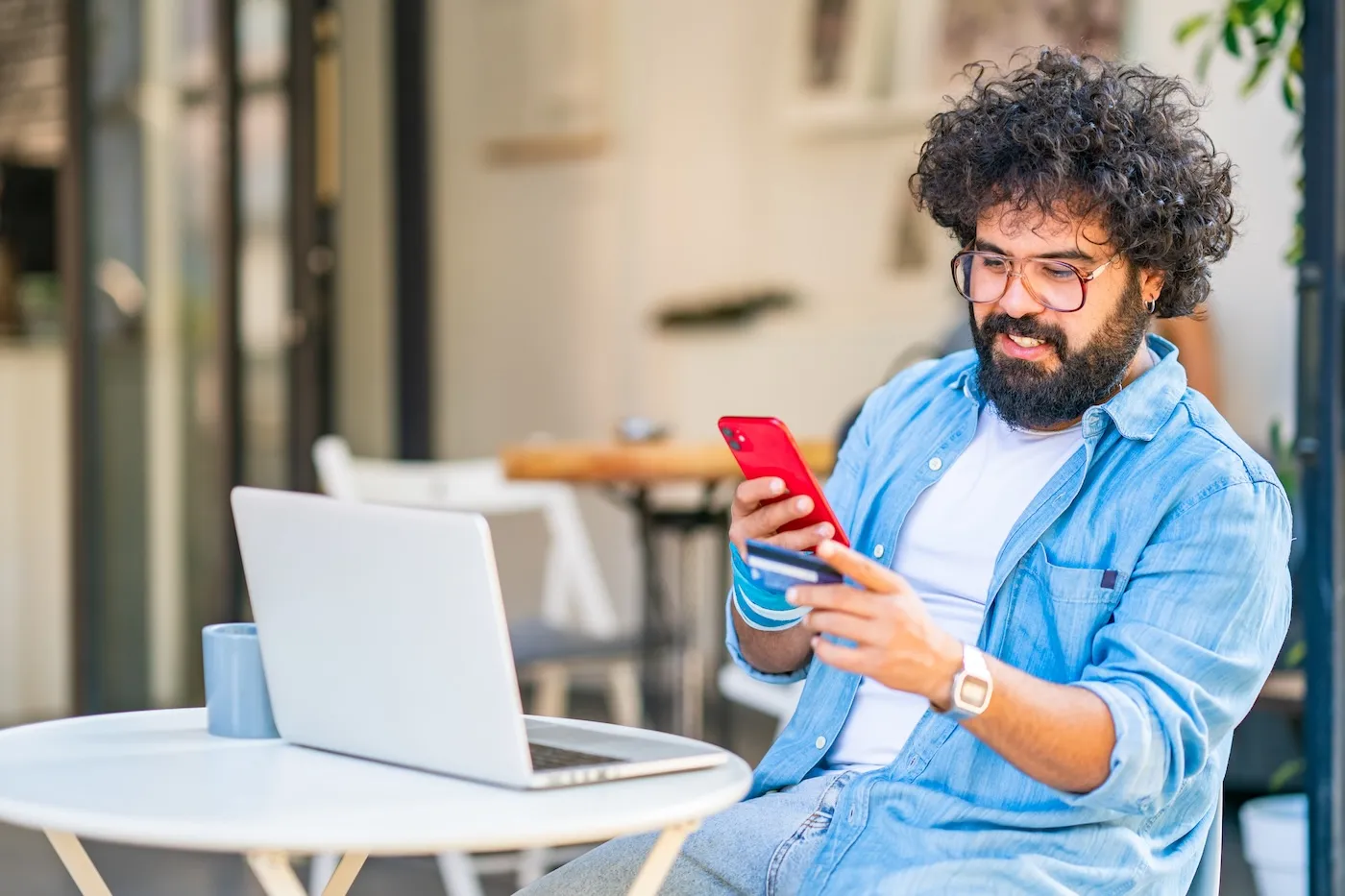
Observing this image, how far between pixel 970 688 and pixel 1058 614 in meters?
0.27

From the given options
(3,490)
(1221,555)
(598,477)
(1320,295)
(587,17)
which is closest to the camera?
(1221,555)

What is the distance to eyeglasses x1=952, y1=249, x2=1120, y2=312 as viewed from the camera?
1.58 metres

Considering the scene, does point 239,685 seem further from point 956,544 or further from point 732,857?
point 956,544

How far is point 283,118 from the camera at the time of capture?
16.2ft

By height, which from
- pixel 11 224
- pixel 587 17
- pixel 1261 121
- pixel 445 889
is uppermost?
pixel 587 17

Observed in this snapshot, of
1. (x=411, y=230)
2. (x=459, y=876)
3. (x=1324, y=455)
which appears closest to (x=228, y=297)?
(x=411, y=230)

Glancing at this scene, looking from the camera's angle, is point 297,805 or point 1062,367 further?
point 1062,367

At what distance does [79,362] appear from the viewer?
4316 mm

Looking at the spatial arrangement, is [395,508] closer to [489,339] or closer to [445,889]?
[445,889]

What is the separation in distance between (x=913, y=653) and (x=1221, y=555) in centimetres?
35

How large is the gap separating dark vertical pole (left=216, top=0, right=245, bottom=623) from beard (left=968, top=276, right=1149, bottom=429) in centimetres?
339

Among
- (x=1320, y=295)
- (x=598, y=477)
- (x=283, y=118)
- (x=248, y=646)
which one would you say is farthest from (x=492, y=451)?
(x=248, y=646)

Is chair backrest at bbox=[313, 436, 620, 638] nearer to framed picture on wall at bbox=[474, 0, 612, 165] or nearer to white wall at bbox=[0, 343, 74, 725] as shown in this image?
white wall at bbox=[0, 343, 74, 725]

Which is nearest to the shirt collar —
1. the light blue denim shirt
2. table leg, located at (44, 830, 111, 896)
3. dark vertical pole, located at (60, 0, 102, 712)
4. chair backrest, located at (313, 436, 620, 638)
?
the light blue denim shirt
